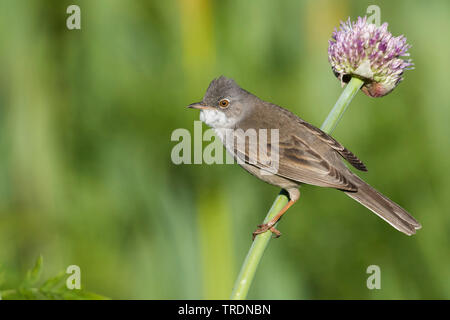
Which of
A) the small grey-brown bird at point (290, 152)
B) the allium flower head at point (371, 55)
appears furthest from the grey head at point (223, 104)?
the allium flower head at point (371, 55)

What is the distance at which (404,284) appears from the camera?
13.9 ft

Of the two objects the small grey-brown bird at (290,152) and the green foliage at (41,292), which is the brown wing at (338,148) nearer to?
the small grey-brown bird at (290,152)

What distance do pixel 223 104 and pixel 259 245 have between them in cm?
141

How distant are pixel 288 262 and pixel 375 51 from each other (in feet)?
6.06

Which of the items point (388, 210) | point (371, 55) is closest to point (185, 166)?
point (388, 210)

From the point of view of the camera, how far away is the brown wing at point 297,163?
335cm

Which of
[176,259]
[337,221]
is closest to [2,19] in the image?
[176,259]

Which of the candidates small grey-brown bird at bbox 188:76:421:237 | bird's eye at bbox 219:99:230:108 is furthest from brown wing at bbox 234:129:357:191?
bird's eye at bbox 219:99:230:108

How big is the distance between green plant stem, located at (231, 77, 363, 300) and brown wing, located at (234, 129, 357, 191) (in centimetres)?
18

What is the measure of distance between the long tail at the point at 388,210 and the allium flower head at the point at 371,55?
634 millimetres

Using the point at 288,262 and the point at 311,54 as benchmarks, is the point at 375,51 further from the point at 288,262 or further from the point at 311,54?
the point at 288,262

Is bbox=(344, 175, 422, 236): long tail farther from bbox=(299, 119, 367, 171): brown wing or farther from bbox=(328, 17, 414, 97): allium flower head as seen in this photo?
bbox=(328, 17, 414, 97): allium flower head

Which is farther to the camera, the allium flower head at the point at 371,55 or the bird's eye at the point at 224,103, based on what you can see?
the bird's eye at the point at 224,103

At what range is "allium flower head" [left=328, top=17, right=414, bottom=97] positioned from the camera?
3.06 m
